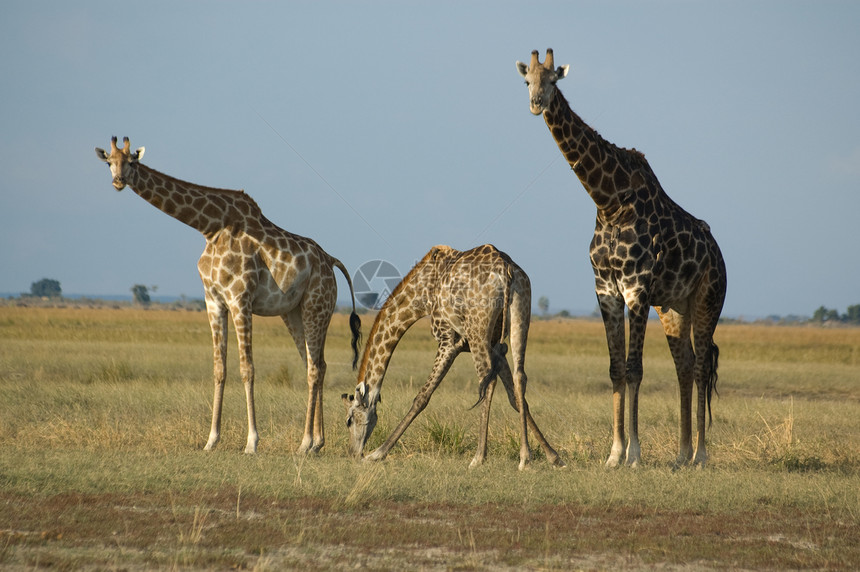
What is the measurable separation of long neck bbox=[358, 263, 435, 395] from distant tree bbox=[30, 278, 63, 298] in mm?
121004

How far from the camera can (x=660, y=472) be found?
28.0 ft

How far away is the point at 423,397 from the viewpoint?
379 inches

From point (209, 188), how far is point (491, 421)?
5074 millimetres

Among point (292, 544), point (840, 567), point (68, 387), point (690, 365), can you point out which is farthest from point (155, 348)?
point (840, 567)

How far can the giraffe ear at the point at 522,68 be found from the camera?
28.5 ft

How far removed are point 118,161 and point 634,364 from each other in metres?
6.16

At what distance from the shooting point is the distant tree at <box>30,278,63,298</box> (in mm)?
119062

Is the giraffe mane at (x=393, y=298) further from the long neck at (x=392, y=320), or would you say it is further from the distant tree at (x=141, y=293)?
the distant tree at (x=141, y=293)

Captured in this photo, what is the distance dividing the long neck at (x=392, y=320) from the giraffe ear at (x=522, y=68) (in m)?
2.61

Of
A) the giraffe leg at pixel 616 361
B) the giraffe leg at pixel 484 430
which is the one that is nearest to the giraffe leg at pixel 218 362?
the giraffe leg at pixel 484 430

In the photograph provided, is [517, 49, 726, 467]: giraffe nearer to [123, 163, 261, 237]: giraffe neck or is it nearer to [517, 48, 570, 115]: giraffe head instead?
[517, 48, 570, 115]: giraffe head

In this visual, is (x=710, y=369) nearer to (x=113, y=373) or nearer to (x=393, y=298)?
(x=393, y=298)

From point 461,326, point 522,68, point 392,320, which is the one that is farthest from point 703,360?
point 522,68

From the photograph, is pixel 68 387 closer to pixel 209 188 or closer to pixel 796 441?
pixel 209 188
